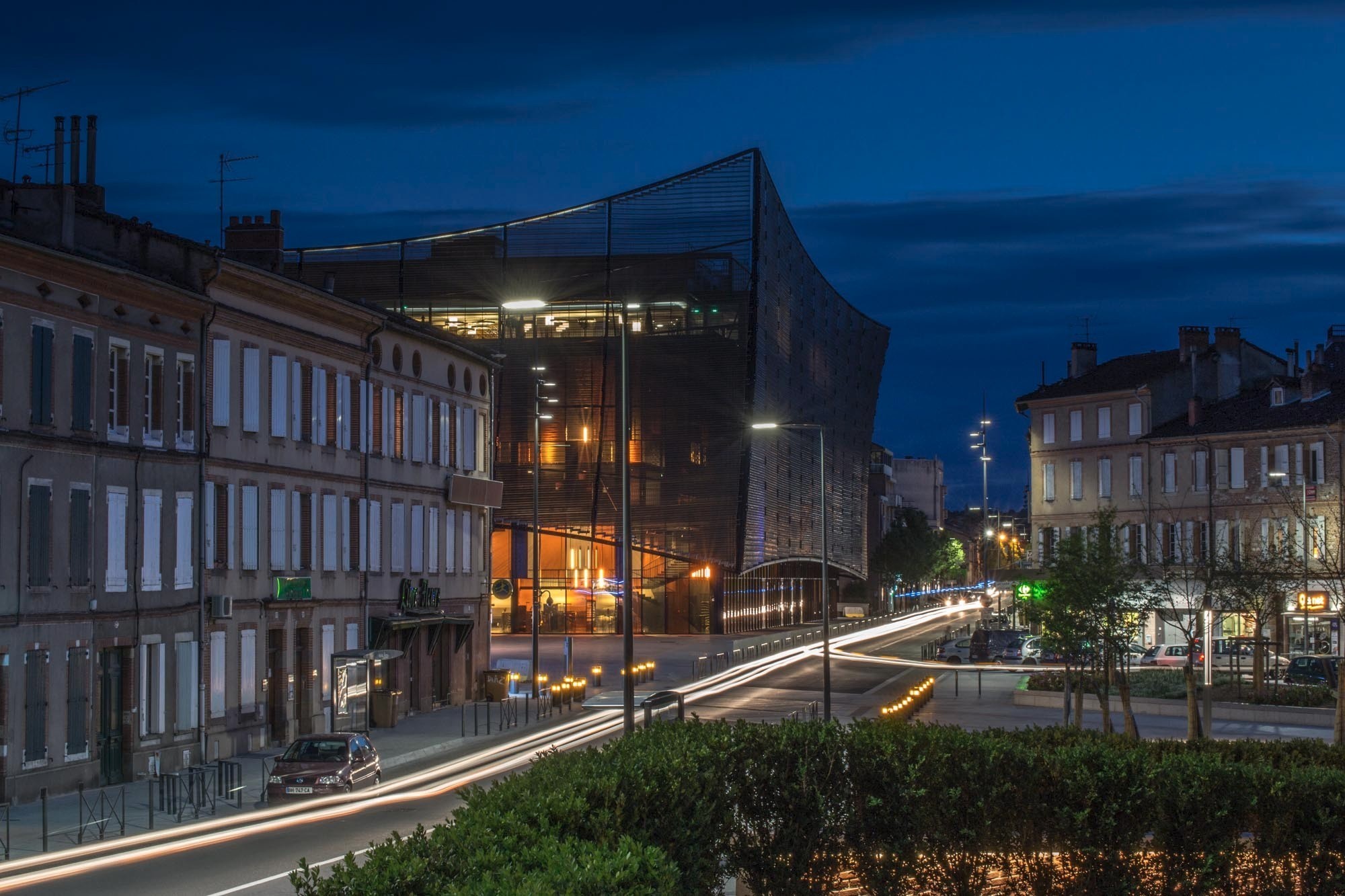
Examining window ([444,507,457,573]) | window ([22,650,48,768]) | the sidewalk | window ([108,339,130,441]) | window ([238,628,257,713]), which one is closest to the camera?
the sidewalk

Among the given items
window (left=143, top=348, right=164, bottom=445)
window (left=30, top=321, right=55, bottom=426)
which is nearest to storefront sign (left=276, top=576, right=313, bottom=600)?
window (left=143, top=348, right=164, bottom=445)

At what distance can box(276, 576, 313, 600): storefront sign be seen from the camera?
43.9 m

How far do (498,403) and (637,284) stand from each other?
1069 centimetres

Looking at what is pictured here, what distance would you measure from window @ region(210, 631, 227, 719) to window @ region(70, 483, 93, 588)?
19.4ft

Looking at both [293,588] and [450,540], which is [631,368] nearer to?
[450,540]

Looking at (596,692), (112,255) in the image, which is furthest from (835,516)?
(112,255)

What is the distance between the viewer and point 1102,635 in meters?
42.3

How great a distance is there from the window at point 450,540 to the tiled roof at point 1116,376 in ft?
132

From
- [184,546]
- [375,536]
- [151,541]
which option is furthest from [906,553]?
[151,541]

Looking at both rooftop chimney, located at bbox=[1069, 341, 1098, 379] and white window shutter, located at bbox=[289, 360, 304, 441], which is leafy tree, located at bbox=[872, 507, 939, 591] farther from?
white window shutter, located at bbox=[289, 360, 304, 441]

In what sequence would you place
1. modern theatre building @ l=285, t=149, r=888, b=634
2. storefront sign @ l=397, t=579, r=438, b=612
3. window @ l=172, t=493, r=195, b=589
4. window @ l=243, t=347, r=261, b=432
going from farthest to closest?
1. modern theatre building @ l=285, t=149, r=888, b=634
2. storefront sign @ l=397, t=579, r=438, b=612
3. window @ l=243, t=347, r=261, b=432
4. window @ l=172, t=493, r=195, b=589

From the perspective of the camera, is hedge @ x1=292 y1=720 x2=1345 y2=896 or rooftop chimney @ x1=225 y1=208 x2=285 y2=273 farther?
rooftop chimney @ x1=225 y1=208 x2=285 y2=273

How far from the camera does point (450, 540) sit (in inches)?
2287

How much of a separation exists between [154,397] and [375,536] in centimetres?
1372
